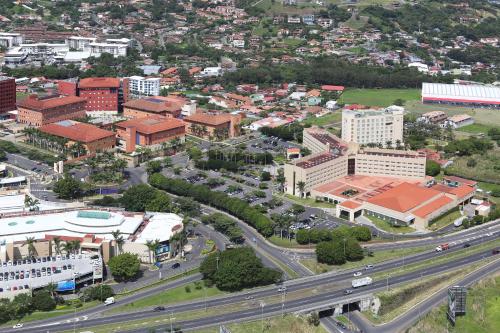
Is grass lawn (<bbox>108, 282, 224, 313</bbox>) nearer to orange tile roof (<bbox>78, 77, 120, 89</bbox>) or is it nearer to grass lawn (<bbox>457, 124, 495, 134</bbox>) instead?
orange tile roof (<bbox>78, 77, 120, 89</bbox>)

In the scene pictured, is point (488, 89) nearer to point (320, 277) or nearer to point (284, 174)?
point (284, 174)

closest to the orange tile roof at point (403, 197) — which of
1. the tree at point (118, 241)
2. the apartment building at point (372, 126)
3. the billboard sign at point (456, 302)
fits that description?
the billboard sign at point (456, 302)

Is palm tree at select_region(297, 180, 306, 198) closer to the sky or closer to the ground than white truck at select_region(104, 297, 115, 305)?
closer to the sky

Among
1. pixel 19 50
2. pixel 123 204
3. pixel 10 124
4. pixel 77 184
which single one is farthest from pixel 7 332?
pixel 19 50

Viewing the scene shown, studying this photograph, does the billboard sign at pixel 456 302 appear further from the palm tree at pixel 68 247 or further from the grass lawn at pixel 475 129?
the grass lawn at pixel 475 129

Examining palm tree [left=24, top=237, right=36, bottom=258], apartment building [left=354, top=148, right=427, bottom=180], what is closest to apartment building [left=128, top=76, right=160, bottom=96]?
apartment building [left=354, top=148, right=427, bottom=180]
